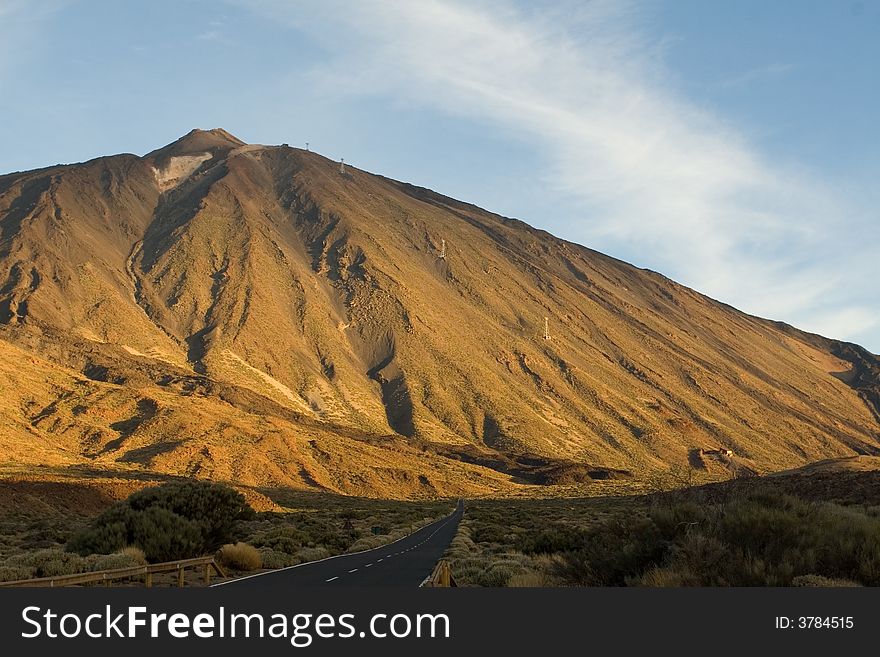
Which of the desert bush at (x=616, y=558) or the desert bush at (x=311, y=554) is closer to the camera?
the desert bush at (x=616, y=558)

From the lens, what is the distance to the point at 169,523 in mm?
22844

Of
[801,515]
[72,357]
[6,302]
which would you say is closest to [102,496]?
[801,515]

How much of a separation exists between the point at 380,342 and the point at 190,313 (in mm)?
36910

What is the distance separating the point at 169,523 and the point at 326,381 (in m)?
126

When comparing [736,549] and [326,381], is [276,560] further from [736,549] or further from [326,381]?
[326,381]

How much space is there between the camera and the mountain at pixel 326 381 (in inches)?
3799

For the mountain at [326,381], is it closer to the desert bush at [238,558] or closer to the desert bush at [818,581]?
the desert bush at [238,558]

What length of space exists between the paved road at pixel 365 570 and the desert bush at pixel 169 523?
9.95 feet

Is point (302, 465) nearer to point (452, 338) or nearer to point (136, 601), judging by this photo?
point (452, 338)

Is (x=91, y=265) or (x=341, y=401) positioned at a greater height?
(x=91, y=265)

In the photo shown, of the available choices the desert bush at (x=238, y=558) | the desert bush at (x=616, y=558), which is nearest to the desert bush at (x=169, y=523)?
the desert bush at (x=238, y=558)

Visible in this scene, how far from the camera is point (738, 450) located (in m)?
152

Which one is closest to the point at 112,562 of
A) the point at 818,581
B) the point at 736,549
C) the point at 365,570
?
the point at 365,570

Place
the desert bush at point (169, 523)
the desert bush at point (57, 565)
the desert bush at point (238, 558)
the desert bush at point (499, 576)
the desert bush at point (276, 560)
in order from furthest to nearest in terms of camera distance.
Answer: the desert bush at point (276, 560), the desert bush at point (169, 523), the desert bush at point (238, 558), the desert bush at point (57, 565), the desert bush at point (499, 576)
